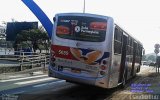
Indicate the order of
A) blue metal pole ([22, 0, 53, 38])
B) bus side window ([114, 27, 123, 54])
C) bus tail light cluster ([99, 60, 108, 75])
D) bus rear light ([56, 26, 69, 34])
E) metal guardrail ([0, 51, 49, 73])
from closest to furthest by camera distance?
bus tail light cluster ([99, 60, 108, 75]) → bus rear light ([56, 26, 69, 34]) → bus side window ([114, 27, 123, 54]) → metal guardrail ([0, 51, 49, 73]) → blue metal pole ([22, 0, 53, 38])

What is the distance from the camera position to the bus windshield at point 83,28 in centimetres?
1406

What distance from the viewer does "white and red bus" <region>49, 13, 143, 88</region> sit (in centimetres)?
1391

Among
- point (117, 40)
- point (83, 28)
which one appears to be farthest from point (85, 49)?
point (117, 40)

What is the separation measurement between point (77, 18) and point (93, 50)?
4.68 feet

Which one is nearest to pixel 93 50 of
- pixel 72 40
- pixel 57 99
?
pixel 72 40

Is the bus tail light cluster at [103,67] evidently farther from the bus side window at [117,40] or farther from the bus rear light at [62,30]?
the bus rear light at [62,30]

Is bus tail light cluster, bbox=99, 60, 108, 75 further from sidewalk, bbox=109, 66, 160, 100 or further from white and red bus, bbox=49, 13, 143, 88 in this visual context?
sidewalk, bbox=109, 66, 160, 100

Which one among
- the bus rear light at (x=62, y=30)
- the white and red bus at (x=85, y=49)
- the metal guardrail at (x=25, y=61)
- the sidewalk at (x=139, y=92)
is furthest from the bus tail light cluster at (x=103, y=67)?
the metal guardrail at (x=25, y=61)

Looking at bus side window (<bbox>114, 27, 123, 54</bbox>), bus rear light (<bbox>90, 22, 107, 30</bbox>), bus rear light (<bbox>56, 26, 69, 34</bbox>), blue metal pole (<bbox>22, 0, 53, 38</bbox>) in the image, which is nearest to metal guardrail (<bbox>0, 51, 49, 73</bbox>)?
blue metal pole (<bbox>22, 0, 53, 38</bbox>)

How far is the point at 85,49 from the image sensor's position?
46.2ft

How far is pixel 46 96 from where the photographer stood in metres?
13.8

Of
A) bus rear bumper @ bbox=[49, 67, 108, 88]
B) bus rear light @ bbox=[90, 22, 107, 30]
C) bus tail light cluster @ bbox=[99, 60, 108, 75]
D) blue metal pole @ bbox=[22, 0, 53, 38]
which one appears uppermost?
blue metal pole @ bbox=[22, 0, 53, 38]

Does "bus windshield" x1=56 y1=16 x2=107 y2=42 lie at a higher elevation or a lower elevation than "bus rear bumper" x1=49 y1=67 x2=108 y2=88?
higher

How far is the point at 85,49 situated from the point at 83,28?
0.81 meters
